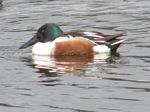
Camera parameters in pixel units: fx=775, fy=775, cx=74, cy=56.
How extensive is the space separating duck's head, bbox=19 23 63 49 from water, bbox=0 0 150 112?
0.27 m

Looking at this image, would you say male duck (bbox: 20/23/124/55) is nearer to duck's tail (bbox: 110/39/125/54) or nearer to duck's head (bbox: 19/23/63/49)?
duck's tail (bbox: 110/39/125/54)

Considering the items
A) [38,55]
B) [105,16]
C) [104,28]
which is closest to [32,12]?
[105,16]

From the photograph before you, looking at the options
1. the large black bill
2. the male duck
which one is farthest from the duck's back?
the large black bill

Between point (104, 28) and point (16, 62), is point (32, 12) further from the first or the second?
point (16, 62)

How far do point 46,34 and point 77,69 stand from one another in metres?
2.63

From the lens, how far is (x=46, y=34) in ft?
52.6

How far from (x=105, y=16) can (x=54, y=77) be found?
7313 millimetres

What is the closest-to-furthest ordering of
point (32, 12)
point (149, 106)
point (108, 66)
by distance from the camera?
point (149, 106) → point (108, 66) → point (32, 12)

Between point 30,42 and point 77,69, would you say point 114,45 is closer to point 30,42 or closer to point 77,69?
point 30,42

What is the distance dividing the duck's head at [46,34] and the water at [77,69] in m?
0.27

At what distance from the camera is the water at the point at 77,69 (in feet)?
35.8

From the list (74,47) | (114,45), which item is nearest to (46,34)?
(74,47)

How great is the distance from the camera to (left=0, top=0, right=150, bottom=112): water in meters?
10.9

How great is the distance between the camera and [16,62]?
14.5 meters
